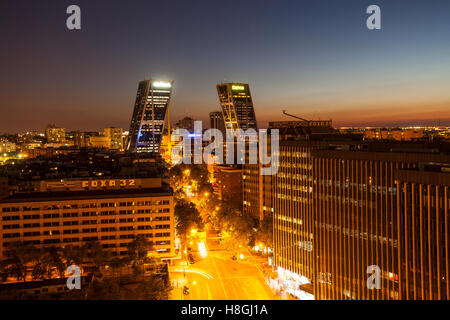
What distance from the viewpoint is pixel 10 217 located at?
25875 millimetres

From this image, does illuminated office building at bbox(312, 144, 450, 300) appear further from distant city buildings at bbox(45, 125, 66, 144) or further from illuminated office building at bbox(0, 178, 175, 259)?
distant city buildings at bbox(45, 125, 66, 144)

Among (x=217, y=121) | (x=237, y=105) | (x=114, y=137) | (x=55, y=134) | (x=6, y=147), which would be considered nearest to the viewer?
(x=237, y=105)

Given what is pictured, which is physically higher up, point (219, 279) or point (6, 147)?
point (6, 147)

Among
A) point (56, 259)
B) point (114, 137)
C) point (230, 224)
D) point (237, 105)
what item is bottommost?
point (56, 259)

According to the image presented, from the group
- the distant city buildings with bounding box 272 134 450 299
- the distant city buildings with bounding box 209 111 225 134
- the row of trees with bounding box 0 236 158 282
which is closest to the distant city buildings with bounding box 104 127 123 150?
the distant city buildings with bounding box 209 111 225 134

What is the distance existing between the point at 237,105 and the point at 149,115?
20948mm

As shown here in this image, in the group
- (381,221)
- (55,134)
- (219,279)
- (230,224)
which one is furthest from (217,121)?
(381,221)

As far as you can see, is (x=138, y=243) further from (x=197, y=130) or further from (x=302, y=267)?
(x=197, y=130)

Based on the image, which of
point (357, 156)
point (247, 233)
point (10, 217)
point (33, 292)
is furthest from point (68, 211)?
point (357, 156)

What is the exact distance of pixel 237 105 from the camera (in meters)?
84.1

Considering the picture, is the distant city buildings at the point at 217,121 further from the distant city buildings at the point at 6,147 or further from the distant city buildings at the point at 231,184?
the distant city buildings at the point at 231,184

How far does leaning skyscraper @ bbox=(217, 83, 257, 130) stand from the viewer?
83.1 metres

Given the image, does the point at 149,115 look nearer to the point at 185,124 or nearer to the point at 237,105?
the point at 237,105

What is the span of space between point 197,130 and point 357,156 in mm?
98966
